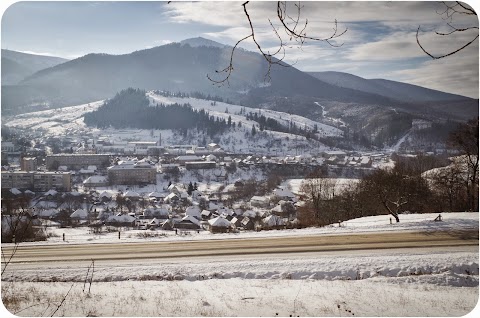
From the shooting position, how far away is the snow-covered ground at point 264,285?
219 inches

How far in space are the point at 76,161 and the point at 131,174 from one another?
13.4 meters

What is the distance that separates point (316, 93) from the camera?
135000 mm

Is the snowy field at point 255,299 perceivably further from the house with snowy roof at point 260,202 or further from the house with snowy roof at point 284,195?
the house with snowy roof at point 284,195

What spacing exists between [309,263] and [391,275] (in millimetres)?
1565

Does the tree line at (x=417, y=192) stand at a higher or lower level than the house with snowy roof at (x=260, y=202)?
higher

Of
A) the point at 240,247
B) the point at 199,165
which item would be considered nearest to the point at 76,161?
the point at 199,165

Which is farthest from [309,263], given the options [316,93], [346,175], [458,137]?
[316,93]

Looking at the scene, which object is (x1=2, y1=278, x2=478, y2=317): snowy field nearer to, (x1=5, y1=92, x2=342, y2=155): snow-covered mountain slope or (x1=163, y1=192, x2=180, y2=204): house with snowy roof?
(x1=163, y1=192, x2=180, y2=204): house with snowy roof

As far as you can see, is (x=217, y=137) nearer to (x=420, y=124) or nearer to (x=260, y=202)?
(x=420, y=124)

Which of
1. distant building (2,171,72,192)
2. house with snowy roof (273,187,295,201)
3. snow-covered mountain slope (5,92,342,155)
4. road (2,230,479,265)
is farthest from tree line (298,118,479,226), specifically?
snow-covered mountain slope (5,92,342,155)

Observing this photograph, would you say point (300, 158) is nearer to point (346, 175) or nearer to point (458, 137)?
point (346, 175)

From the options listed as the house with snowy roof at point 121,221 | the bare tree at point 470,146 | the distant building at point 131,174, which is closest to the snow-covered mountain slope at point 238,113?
the distant building at point 131,174

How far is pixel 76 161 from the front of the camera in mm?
55375

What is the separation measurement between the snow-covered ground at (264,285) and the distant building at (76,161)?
155 ft
